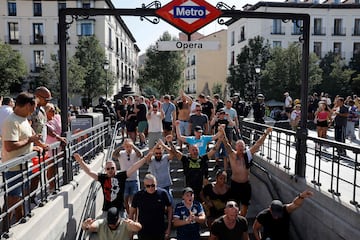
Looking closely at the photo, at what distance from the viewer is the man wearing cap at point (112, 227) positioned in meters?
4.95

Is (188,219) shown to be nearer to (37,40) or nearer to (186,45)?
(186,45)

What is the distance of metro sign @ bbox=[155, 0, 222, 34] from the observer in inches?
259

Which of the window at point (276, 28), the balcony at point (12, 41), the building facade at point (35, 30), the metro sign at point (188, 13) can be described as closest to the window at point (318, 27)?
the window at point (276, 28)

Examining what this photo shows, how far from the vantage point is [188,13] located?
6.57m

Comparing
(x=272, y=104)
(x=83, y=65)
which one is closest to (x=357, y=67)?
(x=272, y=104)

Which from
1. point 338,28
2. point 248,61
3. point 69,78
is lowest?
point 69,78

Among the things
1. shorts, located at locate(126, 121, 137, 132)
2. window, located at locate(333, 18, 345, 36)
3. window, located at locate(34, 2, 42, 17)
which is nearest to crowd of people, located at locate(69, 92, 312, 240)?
shorts, located at locate(126, 121, 137, 132)

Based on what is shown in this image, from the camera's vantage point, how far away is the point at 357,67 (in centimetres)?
4212

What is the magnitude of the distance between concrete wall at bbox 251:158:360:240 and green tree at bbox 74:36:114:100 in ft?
111

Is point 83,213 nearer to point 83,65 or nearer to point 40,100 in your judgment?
point 40,100

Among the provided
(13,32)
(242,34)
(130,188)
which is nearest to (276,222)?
(130,188)

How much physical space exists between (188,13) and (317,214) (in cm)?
416

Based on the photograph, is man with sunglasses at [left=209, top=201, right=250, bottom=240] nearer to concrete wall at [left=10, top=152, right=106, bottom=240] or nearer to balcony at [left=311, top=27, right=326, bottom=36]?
concrete wall at [left=10, top=152, right=106, bottom=240]

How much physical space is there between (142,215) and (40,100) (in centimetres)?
258
